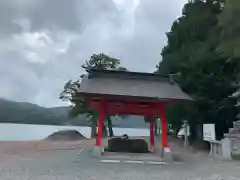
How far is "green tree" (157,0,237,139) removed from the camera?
16.6 m

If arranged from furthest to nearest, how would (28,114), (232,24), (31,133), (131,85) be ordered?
(28,114) < (31,133) < (131,85) < (232,24)

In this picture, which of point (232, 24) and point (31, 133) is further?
point (31, 133)

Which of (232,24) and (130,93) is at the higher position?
(232,24)

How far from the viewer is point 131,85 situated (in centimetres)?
1468

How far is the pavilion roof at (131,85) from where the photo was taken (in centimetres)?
1345

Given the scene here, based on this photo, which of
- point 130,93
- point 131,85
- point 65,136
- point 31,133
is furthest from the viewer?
point 31,133

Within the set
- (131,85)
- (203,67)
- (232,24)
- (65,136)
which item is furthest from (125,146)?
(65,136)

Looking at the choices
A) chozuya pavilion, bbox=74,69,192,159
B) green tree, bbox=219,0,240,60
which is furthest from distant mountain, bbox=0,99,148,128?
green tree, bbox=219,0,240,60

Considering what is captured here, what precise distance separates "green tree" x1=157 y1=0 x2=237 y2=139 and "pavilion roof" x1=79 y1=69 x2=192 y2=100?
2.32 m

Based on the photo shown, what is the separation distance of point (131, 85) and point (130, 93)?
1.11 m

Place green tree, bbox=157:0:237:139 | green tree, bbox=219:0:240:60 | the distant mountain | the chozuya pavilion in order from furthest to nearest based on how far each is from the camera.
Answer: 1. the distant mountain
2. green tree, bbox=157:0:237:139
3. the chozuya pavilion
4. green tree, bbox=219:0:240:60

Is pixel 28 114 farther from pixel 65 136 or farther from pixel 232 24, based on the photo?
pixel 232 24

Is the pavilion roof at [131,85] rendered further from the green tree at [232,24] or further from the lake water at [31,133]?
the lake water at [31,133]

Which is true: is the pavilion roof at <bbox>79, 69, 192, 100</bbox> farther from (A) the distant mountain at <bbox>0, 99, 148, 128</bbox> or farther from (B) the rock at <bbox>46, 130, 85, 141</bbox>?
(A) the distant mountain at <bbox>0, 99, 148, 128</bbox>
